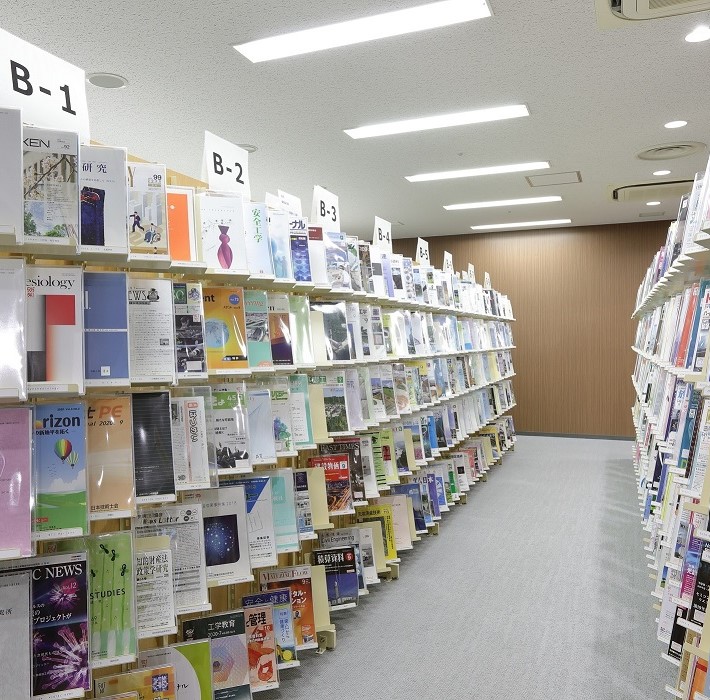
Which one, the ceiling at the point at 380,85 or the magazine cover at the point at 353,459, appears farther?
the magazine cover at the point at 353,459

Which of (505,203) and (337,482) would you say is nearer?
(337,482)

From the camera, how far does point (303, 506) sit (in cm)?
342

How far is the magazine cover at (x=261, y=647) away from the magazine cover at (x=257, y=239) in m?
1.60

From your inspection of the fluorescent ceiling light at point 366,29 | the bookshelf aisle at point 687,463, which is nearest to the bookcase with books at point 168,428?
the fluorescent ceiling light at point 366,29

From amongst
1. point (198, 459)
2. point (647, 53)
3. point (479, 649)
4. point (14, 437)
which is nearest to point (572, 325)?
point (647, 53)

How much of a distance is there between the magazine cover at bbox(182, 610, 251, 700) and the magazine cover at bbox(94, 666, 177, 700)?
1.03 feet

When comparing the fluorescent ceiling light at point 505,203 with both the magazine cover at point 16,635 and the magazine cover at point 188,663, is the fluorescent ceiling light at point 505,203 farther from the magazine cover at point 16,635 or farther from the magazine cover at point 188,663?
the magazine cover at point 16,635

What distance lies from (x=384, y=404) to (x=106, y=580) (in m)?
2.54

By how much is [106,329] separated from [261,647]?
164 centimetres

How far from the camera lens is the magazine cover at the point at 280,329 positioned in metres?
3.34

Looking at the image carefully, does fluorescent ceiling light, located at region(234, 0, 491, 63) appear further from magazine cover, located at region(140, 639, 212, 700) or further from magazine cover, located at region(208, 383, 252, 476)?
magazine cover, located at region(140, 639, 212, 700)

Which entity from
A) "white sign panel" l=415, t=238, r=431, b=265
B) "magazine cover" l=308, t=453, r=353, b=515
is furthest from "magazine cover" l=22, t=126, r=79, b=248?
"white sign panel" l=415, t=238, r=431, b=265

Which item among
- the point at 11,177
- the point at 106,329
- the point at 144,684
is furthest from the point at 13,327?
the point at 144,684

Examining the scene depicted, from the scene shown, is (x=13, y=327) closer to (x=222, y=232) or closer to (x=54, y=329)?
(x=54, y=329)
